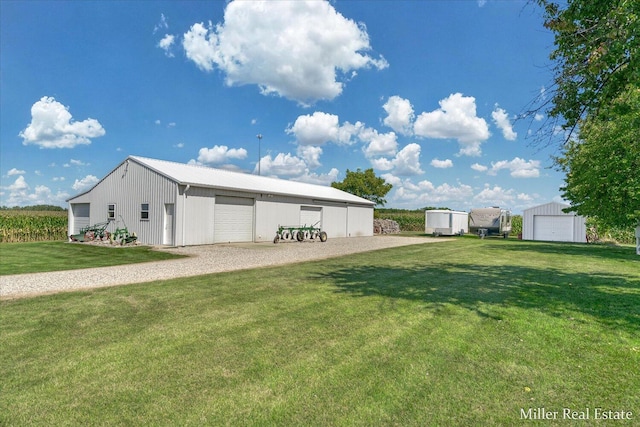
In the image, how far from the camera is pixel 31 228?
22250 mm

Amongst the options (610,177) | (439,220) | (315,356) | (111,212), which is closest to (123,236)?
(111,212)

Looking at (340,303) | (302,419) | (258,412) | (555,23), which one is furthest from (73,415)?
(555,23)

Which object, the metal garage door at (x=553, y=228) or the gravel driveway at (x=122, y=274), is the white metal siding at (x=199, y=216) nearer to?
the gravel driveway at (x=122, y=274)

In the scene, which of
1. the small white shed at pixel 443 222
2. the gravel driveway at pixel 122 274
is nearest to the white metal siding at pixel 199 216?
the gravel driveway at pixel 122 274

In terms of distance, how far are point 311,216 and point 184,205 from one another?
10.4 m

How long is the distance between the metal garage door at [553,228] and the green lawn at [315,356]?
82.9 ft

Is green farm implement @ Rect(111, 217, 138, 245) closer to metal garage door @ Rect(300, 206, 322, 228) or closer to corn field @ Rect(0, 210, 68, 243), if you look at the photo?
corn field @ Rect(0, 210, 68, 243)

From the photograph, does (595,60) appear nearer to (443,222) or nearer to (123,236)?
(123,236)

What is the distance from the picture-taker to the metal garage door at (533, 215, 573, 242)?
27953mm

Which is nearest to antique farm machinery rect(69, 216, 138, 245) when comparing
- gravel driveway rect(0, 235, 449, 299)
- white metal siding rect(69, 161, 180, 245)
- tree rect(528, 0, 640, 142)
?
white metal siding rect(69, 161, 180, 245)

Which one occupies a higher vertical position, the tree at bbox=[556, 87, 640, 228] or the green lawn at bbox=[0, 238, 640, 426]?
the tree at bbox=[556, 87, 640, 228]

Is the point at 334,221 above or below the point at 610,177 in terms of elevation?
below

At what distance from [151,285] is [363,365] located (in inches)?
228

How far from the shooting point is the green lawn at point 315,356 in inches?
110
